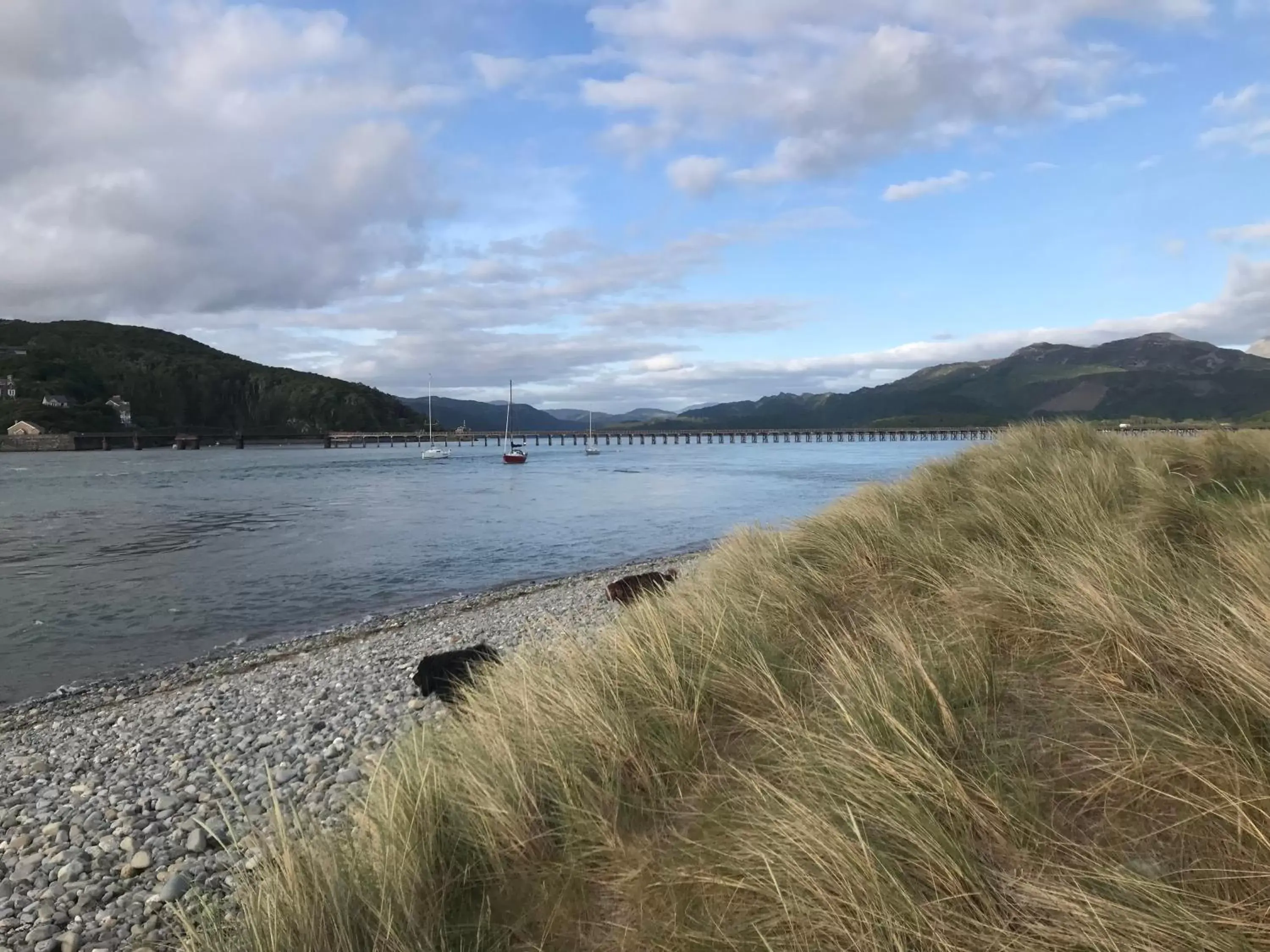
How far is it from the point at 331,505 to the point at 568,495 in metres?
12.0

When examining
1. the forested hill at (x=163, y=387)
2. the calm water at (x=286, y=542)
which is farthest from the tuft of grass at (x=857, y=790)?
the forested hill at (x=163, y=387)

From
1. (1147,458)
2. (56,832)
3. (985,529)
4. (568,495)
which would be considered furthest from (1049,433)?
(568,495)

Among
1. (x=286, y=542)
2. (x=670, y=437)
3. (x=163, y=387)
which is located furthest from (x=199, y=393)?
(x=286, y=542)

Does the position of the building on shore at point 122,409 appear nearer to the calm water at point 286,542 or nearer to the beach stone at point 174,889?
the calm water at point 286,542

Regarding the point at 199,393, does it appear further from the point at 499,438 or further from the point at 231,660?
the point at 231,660

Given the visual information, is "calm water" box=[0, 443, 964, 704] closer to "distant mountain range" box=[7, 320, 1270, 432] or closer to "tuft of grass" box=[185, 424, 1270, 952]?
"tuft of grass" box=[185, 424, 1270, 952]

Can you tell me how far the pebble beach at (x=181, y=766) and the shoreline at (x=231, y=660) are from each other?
1.6 inches

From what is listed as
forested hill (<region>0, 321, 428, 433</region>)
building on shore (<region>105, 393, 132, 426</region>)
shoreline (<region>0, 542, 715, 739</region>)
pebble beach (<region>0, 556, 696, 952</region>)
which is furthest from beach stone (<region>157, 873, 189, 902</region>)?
building on shore (<region>105, 393, 132, 426</region>)

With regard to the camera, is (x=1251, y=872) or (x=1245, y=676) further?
(x=1245, y=676)

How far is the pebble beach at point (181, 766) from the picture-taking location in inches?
154

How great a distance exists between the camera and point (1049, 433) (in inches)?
466

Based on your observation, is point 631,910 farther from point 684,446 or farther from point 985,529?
point 684,446

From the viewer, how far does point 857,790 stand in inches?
95.7

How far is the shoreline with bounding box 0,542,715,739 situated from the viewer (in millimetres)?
8969
